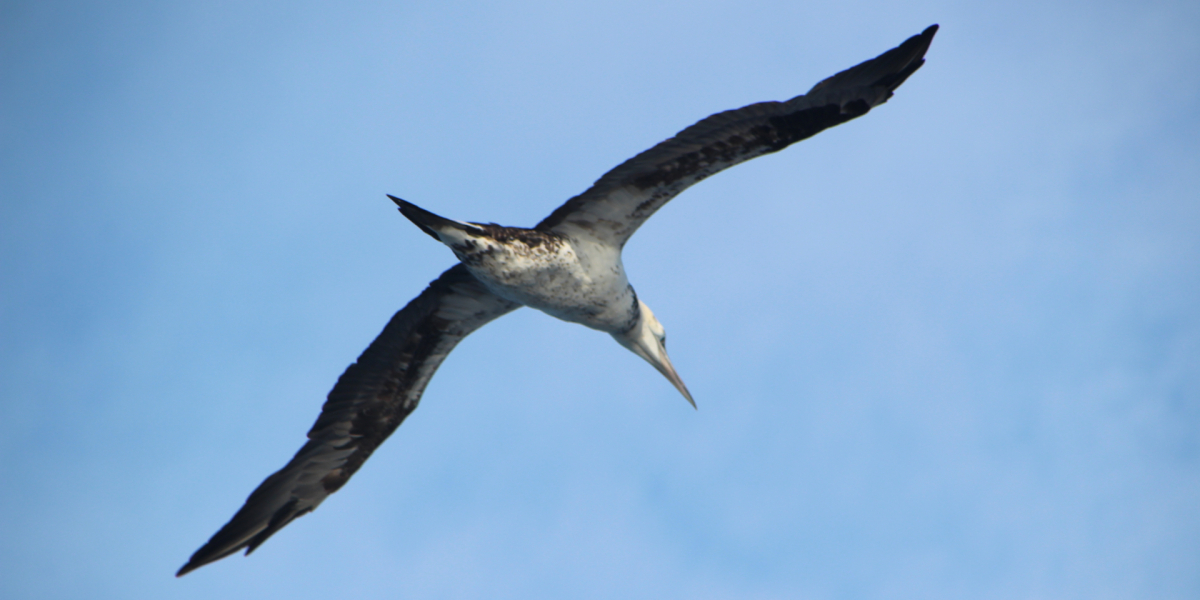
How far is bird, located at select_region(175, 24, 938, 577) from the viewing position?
9531mm

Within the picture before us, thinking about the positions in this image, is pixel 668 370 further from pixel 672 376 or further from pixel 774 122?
pixel 774 122

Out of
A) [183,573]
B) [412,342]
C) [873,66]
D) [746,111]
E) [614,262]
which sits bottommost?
[183,573]

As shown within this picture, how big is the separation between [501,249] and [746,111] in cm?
306

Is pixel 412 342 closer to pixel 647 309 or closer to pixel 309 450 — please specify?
pixel 309 450

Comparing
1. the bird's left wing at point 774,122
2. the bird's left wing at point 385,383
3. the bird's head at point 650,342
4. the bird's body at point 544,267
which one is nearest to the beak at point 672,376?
the bird's head at point 650,342

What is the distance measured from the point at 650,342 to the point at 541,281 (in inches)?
91.3

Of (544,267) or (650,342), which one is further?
(650,342)

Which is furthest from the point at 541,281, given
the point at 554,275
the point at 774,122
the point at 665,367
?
the point at 774,122

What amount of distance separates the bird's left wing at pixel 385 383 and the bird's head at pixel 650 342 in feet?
5.44

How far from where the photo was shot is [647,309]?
12203 millimetres

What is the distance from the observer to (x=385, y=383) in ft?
38.3

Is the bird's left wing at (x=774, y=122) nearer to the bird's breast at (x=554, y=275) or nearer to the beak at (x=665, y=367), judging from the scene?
the bird's breast at (x=554, y=275)

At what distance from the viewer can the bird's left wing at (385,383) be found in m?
11.3

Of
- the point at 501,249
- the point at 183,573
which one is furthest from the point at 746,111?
the point at 183,573
